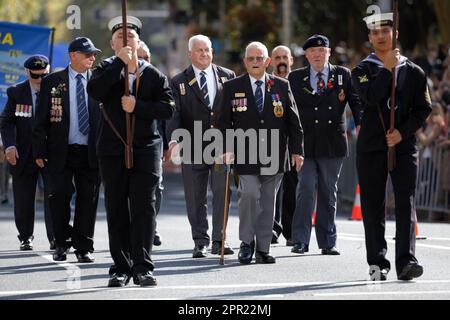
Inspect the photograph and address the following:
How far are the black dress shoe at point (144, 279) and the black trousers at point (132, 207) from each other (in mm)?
32

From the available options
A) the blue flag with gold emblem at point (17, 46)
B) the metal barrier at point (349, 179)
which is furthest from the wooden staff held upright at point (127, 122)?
the metal barrier at point (349, 179)

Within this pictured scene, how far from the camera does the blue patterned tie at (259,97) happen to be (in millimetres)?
12930

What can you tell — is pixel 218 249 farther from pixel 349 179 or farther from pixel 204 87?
pixel 349 179

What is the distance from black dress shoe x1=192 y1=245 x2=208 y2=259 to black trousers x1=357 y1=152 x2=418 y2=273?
2613mm

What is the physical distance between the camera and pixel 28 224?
14.8 meters

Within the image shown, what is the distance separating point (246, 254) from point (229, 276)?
1065mm

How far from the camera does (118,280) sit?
11.0 metres

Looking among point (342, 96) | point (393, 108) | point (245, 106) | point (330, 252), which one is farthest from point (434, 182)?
point (393, 108)

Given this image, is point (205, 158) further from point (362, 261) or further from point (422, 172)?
point (422, 172)

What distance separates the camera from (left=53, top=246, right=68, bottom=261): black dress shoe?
13.2 meters

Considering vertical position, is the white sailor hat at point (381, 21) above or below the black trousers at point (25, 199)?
above

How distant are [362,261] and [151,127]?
3.02m

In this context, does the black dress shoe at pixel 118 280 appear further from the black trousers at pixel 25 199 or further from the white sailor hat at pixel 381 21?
the black trousers at pixel 25 199

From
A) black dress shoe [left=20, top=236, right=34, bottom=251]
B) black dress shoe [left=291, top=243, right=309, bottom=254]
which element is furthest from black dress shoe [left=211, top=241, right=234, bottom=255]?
black dress shoe [left=20, top=236, right=34, bottom=251]
